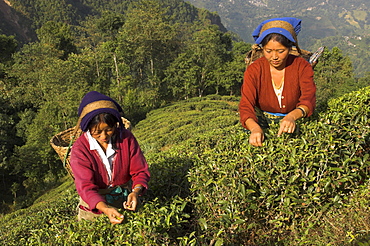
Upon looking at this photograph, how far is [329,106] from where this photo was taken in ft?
9.64

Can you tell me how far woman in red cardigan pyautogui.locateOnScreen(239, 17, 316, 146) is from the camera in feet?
7.16

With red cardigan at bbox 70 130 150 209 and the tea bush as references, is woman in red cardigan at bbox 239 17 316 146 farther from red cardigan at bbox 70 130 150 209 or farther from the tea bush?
red cardigan at bbox 70 130 150 209

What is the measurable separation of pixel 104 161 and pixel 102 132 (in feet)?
0.95

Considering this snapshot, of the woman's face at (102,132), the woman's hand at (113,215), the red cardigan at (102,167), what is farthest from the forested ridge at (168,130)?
the woman's face at (102,132)

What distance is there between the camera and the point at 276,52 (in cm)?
224

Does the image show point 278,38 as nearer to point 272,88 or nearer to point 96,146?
point 272,88

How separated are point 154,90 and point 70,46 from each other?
51.4 ft

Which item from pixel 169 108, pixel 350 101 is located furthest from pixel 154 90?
pixel 350 101

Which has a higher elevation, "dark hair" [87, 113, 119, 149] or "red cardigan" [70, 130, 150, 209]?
"dark hair" [87, 113, 119, 149]

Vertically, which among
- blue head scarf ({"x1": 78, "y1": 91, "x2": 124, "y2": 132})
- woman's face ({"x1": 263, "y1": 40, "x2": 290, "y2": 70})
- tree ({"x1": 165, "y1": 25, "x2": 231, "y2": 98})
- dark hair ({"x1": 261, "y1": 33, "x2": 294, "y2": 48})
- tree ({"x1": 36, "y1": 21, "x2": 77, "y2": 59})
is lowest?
tree ({"x1": 165, "y1": 25, "x2": 231, "y2": 98})

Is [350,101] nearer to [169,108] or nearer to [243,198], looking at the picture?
[243,198]

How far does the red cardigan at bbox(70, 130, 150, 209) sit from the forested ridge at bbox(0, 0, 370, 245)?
26cm

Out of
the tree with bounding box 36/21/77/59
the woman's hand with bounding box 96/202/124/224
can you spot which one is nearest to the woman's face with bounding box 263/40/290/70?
the woman's hand with bounding box 96/202/124/224

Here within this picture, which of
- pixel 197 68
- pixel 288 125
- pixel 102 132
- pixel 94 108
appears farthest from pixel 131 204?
pixel 197 68
